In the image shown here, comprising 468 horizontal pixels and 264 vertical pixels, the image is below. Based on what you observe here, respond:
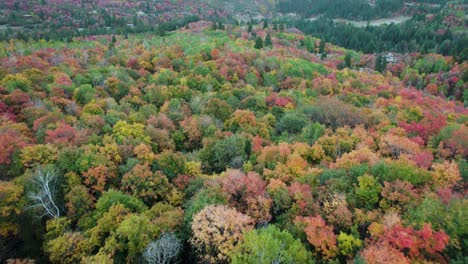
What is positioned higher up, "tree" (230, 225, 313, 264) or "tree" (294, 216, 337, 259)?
"tree" (230, 225, 313, 264)

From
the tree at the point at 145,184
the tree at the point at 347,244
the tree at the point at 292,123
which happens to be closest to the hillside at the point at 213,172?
the tree at the point at 347,244

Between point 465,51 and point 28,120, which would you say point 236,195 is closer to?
point 28,120

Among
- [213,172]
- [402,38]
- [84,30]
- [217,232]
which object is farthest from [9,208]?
[402,38]

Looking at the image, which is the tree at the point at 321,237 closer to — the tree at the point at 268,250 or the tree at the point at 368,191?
the tree at the point at 268,250

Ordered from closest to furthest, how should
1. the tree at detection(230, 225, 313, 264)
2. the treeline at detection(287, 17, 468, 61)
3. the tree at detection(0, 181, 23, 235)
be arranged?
the tree at detection(230, 225, 313, 264) < the tree at detection(0, 181, 23, 235) < the treeline at detection(287, 17, 468, 61)

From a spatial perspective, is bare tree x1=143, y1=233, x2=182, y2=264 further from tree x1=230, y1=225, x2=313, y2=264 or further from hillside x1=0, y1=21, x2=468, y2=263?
tree x1=230, y1=225, x2=313, y2=264

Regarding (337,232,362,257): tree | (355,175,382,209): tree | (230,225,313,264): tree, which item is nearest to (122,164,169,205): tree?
(230,225,313,264): tree
